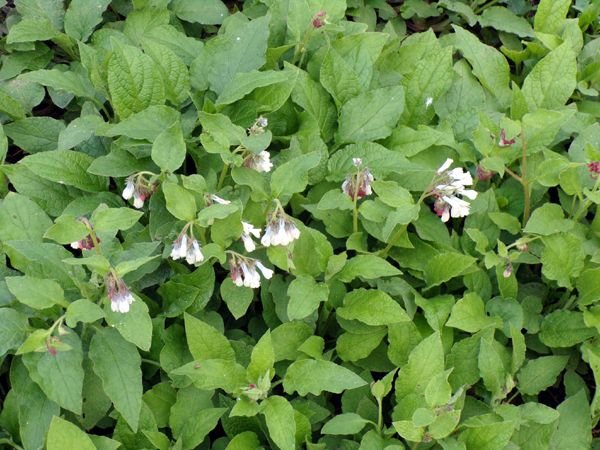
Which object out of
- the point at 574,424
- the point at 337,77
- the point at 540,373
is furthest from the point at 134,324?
the point at 574,424

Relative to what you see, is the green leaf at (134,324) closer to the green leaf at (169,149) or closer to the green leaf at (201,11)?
the green leaf at (169,149)

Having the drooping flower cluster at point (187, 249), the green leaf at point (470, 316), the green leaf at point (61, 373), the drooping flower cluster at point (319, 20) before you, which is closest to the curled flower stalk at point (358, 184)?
the green leaf at point (470, 316)

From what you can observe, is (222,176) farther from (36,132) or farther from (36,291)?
(36,132)

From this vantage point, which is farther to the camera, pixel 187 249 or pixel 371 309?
pixel 371 309

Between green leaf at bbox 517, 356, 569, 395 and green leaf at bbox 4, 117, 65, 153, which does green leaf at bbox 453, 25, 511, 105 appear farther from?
green leaf at bbox 4, 117, 65, 153

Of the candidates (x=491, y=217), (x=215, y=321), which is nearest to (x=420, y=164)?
(x=491, y=217)

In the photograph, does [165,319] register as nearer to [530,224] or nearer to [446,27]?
[530,224]
